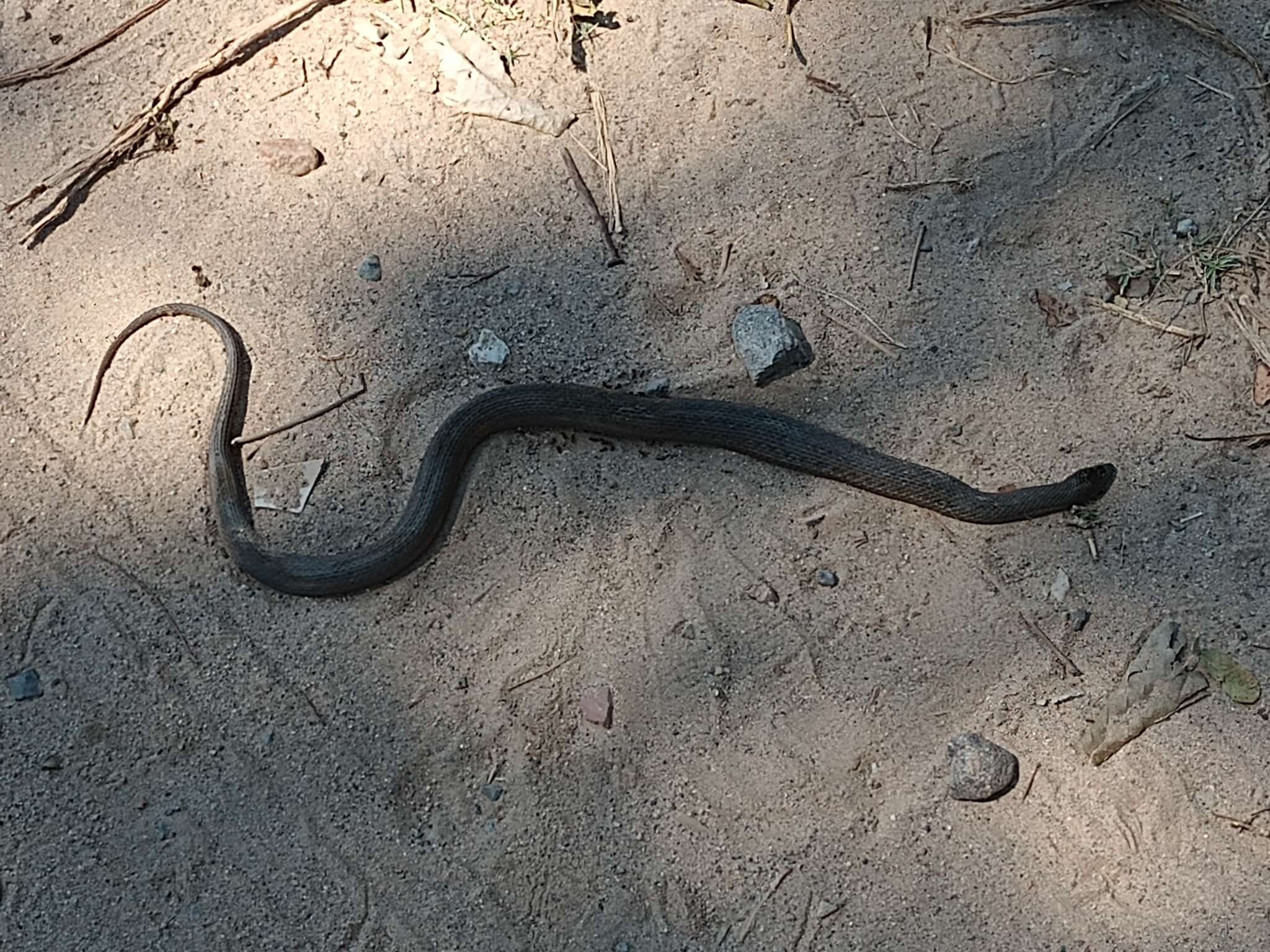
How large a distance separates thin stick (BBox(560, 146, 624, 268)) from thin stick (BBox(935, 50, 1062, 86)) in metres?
1.57

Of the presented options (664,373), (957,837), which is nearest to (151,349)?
(664,373)

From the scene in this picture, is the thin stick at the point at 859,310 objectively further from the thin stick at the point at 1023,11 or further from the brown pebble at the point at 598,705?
the brown pebble at the point at 598,705

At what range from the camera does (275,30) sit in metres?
4.62

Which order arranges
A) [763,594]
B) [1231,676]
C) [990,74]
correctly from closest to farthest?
[1231,676]
[763,594]
[990,74]

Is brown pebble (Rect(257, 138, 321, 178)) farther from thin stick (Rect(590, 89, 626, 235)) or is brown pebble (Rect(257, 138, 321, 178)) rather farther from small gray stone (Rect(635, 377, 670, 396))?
small gray stone (Rect(635, 377, 670, 396))

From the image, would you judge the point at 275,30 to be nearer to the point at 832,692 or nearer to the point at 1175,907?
the point at 832,692

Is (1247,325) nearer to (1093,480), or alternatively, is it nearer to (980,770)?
(1093,480)

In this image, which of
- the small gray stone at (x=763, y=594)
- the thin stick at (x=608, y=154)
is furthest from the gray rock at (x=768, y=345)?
the small gray stone at (x=763, y=594)

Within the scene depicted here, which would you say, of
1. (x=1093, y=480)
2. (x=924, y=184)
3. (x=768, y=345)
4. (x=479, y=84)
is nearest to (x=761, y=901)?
(x=1093, y=480)

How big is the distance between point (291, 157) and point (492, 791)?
262 cm

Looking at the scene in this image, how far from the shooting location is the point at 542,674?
366 centimetres

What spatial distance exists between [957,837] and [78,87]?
4408mm

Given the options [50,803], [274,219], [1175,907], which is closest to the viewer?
[1175,907]

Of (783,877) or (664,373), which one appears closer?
(783,877)
